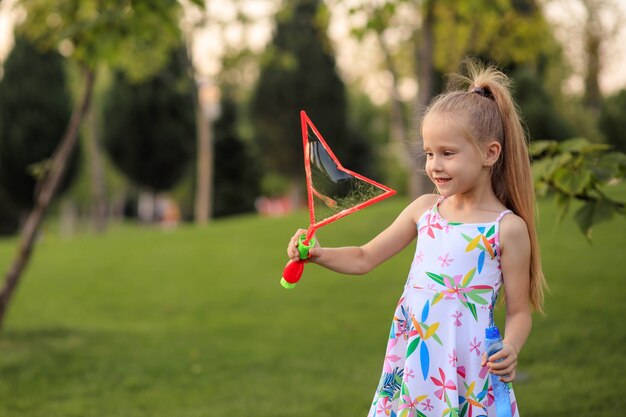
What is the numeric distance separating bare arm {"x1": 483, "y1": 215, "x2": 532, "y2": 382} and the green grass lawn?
84.7 inches

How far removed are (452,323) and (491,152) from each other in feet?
1.66

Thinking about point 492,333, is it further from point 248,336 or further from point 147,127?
point 147,127

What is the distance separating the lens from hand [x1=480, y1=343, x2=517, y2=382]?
7.35ft

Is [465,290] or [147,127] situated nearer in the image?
[465,290]

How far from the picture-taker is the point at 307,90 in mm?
31484

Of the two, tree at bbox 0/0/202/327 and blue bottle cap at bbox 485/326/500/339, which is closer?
blue bottle cap at bbox 485/326/500/339

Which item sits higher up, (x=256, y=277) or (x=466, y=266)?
(x=466, y=266)

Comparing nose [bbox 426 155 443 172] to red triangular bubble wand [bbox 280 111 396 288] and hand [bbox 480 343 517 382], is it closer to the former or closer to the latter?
red triangular bubble wand [bbox 280 111 396 288]

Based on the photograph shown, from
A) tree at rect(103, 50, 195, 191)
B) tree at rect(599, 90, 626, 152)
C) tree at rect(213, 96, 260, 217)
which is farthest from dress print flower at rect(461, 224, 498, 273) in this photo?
tree at rect(213, 96, 260, 217)

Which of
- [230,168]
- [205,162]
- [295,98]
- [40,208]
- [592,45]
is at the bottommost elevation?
[230,168]

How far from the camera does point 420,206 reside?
254 cm

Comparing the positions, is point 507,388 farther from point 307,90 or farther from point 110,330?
point 307,90

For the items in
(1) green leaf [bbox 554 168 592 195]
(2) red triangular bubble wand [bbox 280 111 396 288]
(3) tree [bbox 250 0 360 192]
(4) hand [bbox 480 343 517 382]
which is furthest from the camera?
(3) tree [bbox 250 0 360 192]

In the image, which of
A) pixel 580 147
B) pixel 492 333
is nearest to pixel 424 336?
pixel 492 333
